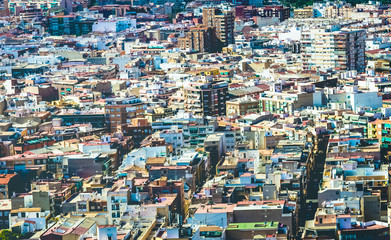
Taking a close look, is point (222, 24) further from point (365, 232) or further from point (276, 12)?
point (365, 232)

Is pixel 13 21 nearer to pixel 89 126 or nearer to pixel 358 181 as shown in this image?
pixel 89 126

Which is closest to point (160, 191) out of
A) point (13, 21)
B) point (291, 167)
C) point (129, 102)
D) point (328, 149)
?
point (291, 167)

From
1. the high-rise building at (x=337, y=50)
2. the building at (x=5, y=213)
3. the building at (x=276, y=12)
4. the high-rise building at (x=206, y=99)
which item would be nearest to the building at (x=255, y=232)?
the building at (x=5, y=213)

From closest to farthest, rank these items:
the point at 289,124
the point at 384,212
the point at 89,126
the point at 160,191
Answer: the point at 384,212, the point at 160,191, the point at 289,124, the point at 89,126

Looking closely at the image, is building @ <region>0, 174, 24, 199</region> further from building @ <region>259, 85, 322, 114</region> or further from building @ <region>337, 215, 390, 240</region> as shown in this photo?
building @ <region>259, 85, 322, 114</region>

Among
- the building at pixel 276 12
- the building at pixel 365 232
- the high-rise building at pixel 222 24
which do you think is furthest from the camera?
the building at pixel 276 12

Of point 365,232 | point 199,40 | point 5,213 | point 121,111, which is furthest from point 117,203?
point 199,40

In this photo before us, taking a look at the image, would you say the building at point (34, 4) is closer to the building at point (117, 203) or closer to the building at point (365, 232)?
the building at point (117, 203)
